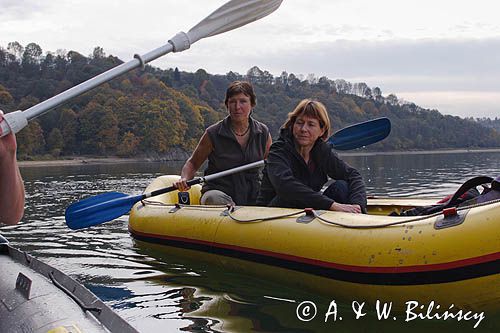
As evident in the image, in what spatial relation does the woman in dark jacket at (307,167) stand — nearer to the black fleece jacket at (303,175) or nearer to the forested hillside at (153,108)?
the black fleece jacket at (303,175)

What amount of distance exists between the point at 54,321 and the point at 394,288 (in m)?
1.89

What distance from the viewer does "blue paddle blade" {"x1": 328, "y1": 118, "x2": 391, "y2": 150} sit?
6.11 metres

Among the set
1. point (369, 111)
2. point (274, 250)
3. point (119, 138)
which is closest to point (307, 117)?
point (274, 250)

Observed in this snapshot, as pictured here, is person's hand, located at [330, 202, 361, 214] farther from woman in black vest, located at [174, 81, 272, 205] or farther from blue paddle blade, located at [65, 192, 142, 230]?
blue paddle blade, located at [65, 192, 142, 230]

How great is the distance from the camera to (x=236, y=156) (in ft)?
19.2

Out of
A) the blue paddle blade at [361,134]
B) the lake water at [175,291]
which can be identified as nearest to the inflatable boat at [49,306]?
the lake water at [175,291]

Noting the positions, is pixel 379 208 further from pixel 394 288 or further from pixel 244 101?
pixel 394 288

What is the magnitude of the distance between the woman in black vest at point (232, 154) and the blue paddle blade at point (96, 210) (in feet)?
1.85

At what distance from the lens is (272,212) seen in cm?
423

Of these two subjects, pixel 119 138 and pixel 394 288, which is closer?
pixel 394 288

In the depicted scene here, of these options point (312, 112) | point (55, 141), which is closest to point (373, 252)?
point (312, 112)

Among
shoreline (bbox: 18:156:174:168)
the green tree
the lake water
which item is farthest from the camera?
the green tree

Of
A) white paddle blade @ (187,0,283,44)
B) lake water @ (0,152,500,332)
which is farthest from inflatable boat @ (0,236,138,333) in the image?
white paddle blade @ (187,0,283,44)

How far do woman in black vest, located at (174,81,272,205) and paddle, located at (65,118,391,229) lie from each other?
180mm
